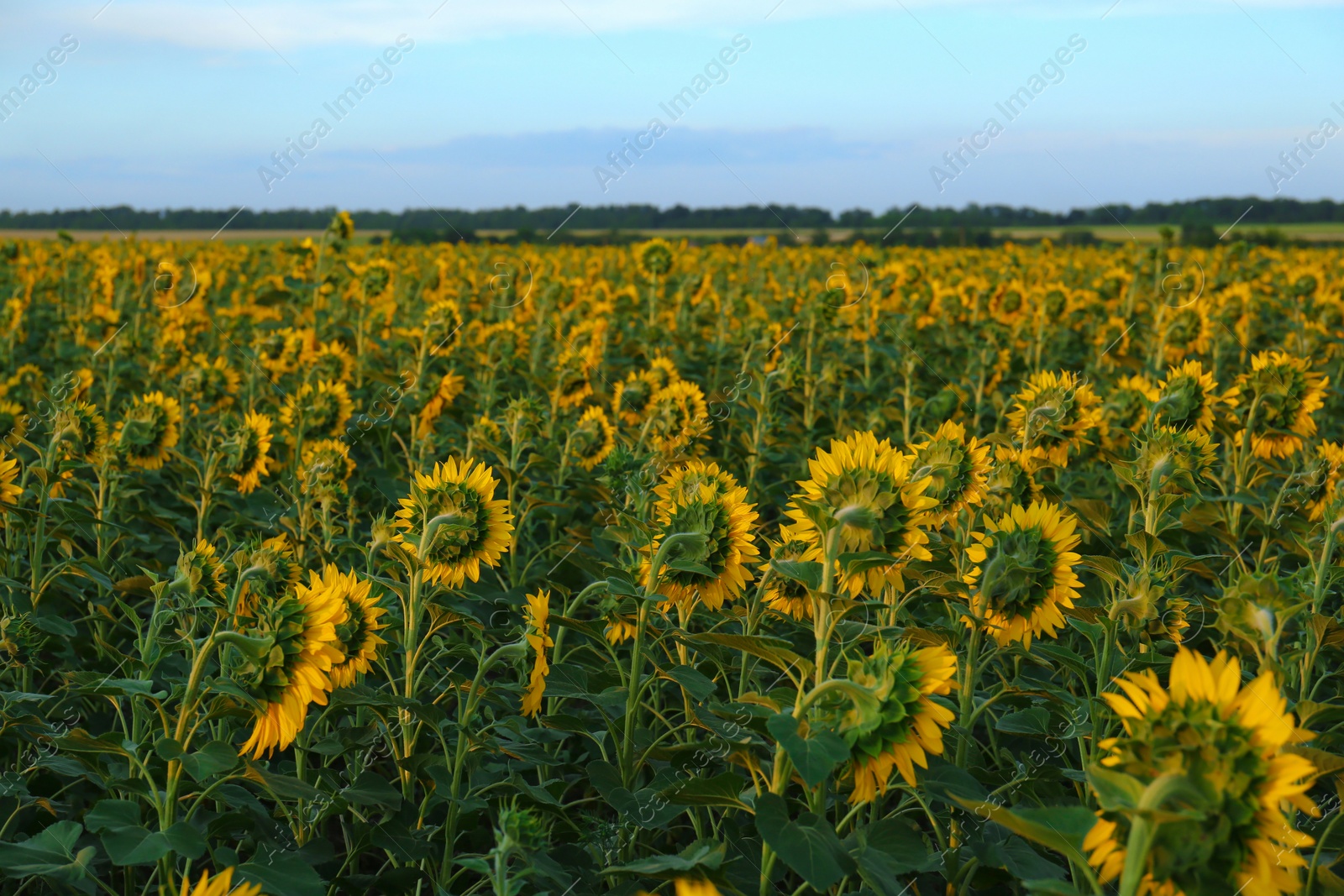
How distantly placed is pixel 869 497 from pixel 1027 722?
0.91 m

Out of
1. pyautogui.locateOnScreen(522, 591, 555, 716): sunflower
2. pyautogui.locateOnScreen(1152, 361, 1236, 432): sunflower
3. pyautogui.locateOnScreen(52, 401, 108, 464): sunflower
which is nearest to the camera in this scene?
pyautogui.locateOnScreen(522, 591, 555, 716): sunflower

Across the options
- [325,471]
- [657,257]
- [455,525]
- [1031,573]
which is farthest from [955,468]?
[657,257]

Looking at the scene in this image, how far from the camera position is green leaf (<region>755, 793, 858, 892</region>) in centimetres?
151

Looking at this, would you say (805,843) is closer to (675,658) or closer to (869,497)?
(869,497)

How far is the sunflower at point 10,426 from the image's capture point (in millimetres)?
3734

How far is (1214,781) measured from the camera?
1.16 meters

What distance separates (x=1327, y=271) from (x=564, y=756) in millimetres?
16273

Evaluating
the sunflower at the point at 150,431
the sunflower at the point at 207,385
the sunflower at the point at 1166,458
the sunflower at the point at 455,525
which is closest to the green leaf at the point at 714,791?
the sunflower at the point at 455,525

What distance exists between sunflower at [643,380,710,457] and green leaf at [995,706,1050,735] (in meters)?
1.94

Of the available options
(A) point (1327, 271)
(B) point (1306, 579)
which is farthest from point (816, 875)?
(A) point (1327, 271)

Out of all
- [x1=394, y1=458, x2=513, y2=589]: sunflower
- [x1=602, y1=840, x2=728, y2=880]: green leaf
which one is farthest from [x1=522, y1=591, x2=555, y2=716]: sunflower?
[x1=602, y1=840, x2=728, y2=880]: green leaf

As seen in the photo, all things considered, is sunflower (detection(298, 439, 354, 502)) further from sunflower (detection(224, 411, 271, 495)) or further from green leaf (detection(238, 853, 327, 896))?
green leaf (detection(238, 853, 327, 896))

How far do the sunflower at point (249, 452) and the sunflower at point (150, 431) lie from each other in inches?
11.4

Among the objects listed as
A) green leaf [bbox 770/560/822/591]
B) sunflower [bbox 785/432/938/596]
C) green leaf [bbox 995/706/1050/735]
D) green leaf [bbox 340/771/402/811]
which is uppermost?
sunflower [bbox 785/432/938/596]
